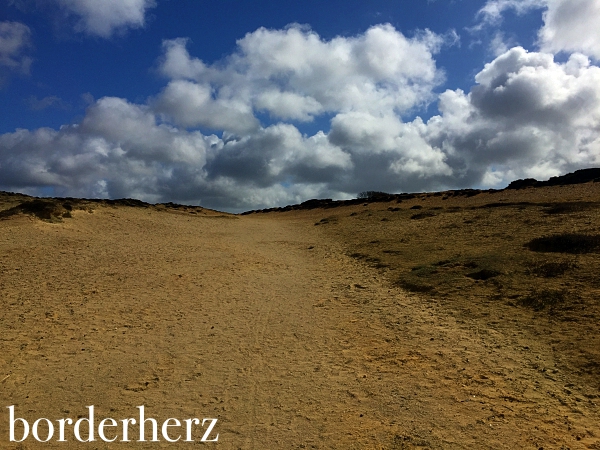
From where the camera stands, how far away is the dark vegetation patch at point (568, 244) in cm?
1491

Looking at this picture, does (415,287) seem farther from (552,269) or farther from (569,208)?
(569,208)

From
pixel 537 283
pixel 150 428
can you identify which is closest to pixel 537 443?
pixel 150 428

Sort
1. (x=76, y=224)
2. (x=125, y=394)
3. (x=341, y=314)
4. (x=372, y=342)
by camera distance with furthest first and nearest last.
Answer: (x=76, y=224), (x=341, y=314), (x=372, y=342), (x=125, y=394)

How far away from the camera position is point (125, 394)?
694 cm

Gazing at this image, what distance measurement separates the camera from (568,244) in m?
15.5

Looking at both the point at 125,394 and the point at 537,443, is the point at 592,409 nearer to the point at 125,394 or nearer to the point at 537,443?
the point at 537,443

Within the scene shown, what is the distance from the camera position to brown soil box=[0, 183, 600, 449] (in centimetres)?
605

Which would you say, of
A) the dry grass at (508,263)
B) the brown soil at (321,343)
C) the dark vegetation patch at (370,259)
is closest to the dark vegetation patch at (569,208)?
the dry grass at (508,263)

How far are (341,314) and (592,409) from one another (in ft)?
20.0

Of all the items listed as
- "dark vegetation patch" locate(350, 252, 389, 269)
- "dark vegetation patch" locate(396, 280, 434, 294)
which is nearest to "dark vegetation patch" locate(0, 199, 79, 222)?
"dark vegetation patch" locate(350, 252, 389, 269)

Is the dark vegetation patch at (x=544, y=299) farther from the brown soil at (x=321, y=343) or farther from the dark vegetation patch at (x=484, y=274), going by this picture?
the dark vegetation patch at (x=484, y=274)

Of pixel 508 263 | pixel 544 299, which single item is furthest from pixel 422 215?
pixel 544 299

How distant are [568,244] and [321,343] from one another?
11.3 metres

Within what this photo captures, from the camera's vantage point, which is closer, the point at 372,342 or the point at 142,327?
the point at 372,342
